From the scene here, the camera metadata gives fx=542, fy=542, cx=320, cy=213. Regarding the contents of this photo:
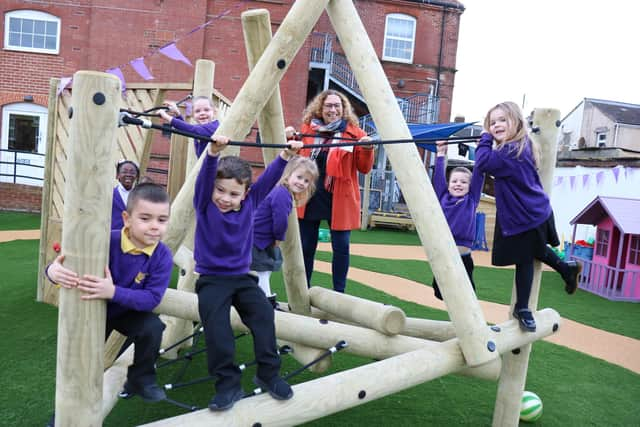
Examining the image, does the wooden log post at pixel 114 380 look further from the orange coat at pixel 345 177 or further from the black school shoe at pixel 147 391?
the orange coat at pixel 345 177

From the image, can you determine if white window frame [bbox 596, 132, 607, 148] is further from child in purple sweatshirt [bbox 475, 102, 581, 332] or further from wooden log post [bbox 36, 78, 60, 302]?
wooden log post [bbox 36, 78, 60, 302]

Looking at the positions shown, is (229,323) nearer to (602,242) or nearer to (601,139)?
(602,242)

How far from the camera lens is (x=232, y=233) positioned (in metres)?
2.19

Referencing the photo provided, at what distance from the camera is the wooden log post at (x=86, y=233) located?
5.23ft

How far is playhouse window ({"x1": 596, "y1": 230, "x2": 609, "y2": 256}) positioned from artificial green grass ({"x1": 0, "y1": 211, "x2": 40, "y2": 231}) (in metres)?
9.63

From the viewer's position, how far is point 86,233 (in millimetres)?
1637

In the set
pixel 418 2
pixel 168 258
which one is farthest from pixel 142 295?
pixel 418 2

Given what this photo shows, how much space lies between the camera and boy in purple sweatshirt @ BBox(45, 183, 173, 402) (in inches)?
72.8

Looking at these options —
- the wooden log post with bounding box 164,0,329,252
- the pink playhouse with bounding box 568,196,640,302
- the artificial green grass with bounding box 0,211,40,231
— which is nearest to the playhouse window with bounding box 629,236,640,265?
the pink playhouse with bounding box 568,196,640,302

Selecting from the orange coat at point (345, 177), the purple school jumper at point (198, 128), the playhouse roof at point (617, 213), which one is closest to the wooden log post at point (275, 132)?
the orange coat at point (345, 177)

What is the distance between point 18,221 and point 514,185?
1027 cm

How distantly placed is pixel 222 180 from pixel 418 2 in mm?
18697

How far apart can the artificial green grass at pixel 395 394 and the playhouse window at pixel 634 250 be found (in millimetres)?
3710

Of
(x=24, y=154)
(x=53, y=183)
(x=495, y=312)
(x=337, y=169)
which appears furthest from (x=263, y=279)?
(x=24, y=154)
